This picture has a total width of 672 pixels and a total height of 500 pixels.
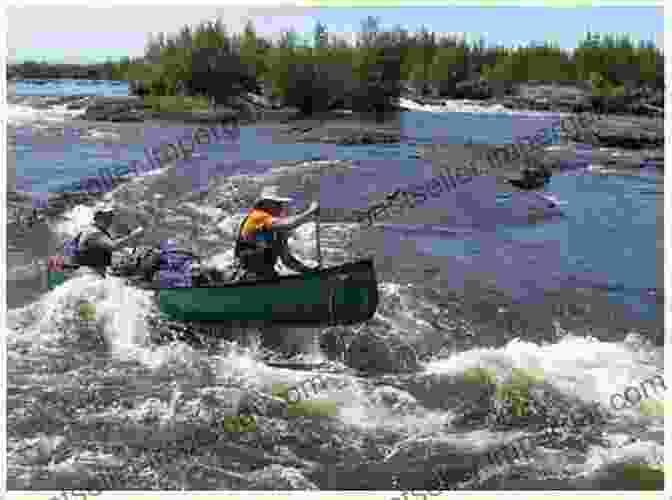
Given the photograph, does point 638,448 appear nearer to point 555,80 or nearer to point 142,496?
point 142,496

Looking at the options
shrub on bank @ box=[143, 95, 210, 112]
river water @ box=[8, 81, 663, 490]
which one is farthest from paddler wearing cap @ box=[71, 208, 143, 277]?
shrub on bank @ box=[143, 95, 210, 112]

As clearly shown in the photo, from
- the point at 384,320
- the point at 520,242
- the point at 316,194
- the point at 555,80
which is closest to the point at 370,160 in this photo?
the point at 316,194

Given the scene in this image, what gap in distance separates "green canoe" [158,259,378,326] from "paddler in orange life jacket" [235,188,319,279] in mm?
378

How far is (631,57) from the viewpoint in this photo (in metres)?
78.9

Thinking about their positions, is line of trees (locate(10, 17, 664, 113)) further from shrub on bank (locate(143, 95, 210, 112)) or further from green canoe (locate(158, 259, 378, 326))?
green canoe (locate(158, 259, 378, 326))

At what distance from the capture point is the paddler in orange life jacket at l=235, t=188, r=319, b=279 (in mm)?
10547

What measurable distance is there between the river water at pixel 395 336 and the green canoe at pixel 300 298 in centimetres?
61

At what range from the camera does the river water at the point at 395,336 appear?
8.10 m

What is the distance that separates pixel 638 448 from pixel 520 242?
921 centimetres

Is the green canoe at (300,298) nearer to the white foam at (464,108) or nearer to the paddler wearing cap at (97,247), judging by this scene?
the paddler wearing cap at (97,247)

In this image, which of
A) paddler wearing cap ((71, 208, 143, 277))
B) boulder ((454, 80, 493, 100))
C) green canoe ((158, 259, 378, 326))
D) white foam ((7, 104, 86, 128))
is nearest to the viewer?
green canoe ((158, 259, 378, 326))

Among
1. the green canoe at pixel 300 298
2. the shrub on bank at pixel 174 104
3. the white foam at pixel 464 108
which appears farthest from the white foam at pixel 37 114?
the green canoe at pixel 300 298

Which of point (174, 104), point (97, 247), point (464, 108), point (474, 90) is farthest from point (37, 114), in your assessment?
point (474, 90)

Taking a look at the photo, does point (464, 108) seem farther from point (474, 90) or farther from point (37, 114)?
point (37, 114)
